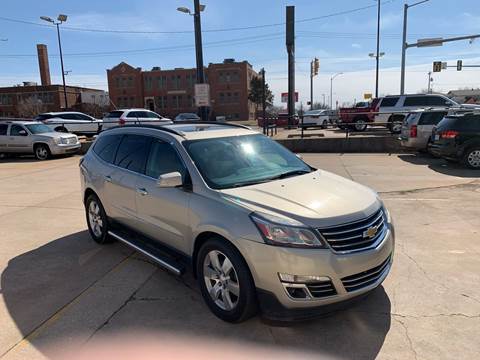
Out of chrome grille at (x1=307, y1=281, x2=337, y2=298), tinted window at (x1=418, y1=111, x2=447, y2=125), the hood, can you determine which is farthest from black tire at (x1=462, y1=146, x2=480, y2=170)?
chrome grille at (x1=307, y1=281, x2=337, y2=298)

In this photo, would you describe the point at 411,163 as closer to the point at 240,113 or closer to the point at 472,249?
the point at 472,249

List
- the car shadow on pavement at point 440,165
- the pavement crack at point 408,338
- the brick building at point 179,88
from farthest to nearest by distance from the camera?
the brick building at point 179,88
the car shadow on pavement at point 440,165
the pavement crack at point 408,338

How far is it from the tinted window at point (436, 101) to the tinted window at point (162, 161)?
2039cm

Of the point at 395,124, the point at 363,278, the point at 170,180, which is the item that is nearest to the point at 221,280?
the point at 170,180

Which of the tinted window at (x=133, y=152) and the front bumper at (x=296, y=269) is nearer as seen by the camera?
the front bumper at (x=296, y=269)

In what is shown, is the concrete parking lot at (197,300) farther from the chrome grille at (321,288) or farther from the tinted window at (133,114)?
the tinted window at (133,114)

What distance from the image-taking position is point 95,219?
600 cm

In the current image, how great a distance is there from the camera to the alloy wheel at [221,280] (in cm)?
356

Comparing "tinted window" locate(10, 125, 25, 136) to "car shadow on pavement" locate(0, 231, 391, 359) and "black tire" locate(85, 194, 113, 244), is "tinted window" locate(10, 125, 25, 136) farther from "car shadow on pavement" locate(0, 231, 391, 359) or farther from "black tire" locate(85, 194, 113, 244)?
"car shadow on pavement" locate(0, 231, 391, 359)

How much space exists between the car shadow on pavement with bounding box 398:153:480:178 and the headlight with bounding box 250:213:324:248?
30.9ft

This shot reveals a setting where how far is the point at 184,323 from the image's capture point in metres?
3.70

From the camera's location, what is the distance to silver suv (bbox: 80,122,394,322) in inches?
127

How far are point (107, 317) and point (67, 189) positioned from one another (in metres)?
7.30

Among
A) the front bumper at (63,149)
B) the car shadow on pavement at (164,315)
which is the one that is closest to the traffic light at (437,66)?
the front bumper at (63,149)
